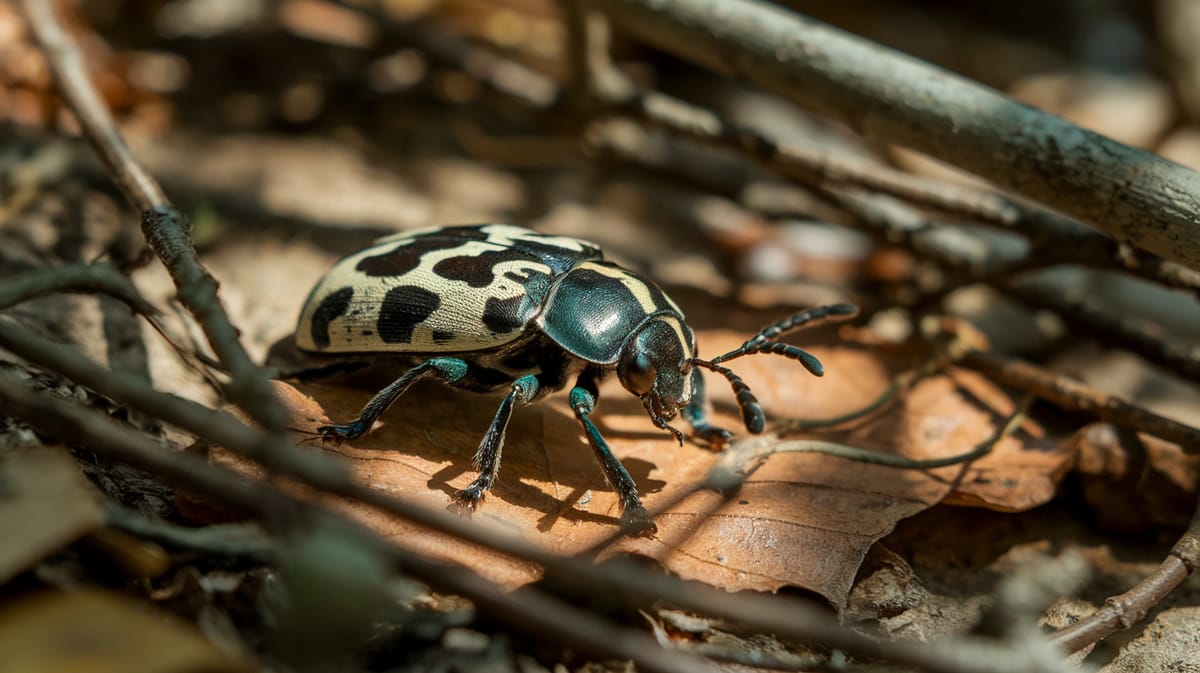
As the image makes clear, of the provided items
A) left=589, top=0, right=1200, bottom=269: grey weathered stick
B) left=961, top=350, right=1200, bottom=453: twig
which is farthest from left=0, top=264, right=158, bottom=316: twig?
left=961, top=350, right=1200, bottom=453: twig

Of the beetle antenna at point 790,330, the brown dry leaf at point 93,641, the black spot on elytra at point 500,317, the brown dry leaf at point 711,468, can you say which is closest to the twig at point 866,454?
the brown dry leaf at point 711,468

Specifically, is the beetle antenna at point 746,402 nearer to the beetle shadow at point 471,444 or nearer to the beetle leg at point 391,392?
the beetle shadow at point 471,444

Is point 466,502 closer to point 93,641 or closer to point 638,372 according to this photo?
point 638,372

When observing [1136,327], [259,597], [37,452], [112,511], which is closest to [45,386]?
[37,452]

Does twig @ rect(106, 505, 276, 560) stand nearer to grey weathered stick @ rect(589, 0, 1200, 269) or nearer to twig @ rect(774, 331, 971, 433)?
twig @ rect(774, 331, 971, 433)

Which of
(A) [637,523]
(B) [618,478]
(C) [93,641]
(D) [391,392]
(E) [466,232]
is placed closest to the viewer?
(C) [93,641]

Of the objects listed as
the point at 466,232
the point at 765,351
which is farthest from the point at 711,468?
the point at 466,232
